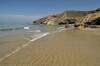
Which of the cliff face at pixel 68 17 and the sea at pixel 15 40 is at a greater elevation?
the sea at pixel 15 40

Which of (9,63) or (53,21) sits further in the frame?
(53,21)

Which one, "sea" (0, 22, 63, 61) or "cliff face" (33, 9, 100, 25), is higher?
"sea" (0, 22, 63, 61)

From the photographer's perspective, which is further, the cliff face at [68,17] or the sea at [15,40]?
the cliff face at [68,17]

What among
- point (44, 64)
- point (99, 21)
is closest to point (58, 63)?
point (44, 64)

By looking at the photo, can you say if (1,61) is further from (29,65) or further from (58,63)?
(58,63)

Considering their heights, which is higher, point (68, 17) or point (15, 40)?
point (15, 40)

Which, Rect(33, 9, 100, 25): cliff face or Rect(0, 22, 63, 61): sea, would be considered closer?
Rect(0, 22, 63, 61): sea

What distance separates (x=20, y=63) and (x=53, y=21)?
96699mm

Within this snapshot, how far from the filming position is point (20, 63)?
7.47 metres

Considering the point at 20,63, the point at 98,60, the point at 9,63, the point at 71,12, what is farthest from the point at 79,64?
the point at 71,12

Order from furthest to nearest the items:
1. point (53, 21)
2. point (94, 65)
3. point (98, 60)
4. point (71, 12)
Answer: point (71, 12)
point (53, 21)
point (98, 60)
point (94, 65)

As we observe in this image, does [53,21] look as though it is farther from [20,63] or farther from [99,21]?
[20,63]

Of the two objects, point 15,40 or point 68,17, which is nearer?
point 15,40

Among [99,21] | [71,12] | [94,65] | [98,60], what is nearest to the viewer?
[94,65]
